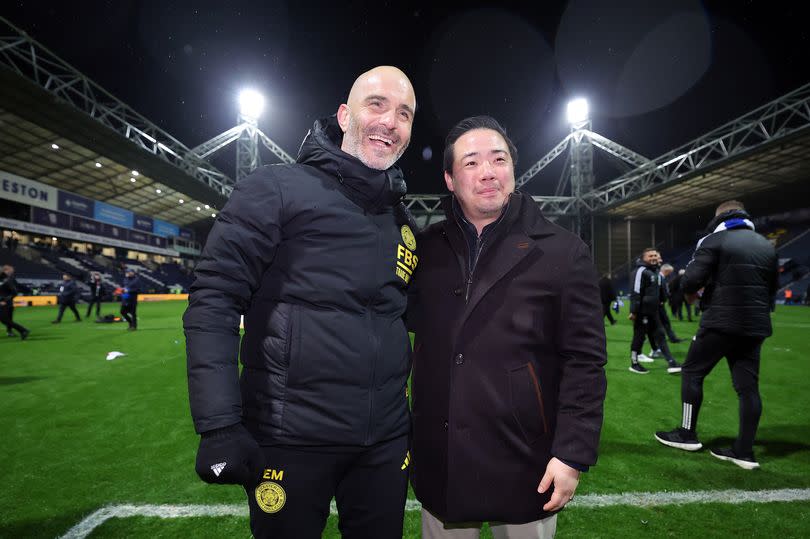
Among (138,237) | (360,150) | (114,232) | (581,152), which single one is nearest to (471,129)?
(360,150)

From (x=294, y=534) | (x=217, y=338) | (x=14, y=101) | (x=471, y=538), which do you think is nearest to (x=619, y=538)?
(x=471, y=538)

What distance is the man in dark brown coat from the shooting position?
1.51 m

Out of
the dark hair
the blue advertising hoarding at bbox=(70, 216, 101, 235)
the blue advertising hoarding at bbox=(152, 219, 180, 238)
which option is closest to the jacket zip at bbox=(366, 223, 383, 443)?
the dark hair

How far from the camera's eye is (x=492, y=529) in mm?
1689

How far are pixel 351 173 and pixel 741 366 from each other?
142 inches

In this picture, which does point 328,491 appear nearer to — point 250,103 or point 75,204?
point 250,103

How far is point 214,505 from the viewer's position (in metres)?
2.77

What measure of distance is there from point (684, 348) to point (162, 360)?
35.6 ft

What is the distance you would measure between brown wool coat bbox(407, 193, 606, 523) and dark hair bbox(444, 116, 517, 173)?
0.42 meters

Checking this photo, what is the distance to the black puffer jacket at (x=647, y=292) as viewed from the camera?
691 centimetres

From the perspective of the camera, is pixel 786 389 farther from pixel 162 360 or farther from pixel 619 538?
pixel 162 360

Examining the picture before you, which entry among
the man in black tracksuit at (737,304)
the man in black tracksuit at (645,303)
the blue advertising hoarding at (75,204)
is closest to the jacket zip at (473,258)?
the man in black tracksuit at (737,304)

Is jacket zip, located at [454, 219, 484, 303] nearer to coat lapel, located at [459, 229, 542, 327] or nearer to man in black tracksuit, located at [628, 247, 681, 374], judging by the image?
coat lapel, located at [459, 229, 542, 327]

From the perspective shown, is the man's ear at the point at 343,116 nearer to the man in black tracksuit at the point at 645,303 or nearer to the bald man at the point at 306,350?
the bald man at the point at 306,350
